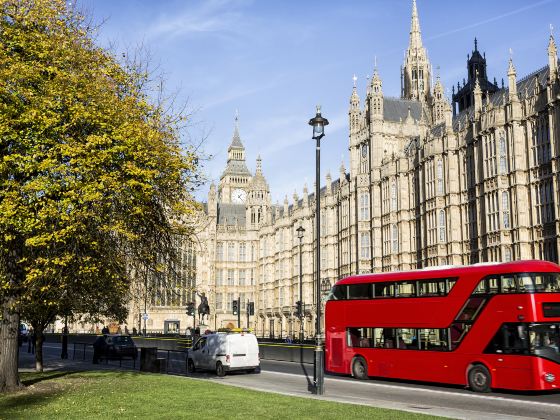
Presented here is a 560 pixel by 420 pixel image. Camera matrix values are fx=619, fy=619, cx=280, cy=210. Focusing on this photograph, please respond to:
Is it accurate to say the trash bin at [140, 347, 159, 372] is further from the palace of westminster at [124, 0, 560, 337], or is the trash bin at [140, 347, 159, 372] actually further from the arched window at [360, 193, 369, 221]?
the arched window at [360, 193, 369, 221]

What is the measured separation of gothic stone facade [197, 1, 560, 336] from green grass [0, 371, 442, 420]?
17.7 meters

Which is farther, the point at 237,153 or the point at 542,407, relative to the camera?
the point at 237,153

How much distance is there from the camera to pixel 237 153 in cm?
15712

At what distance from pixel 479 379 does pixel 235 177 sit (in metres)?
135

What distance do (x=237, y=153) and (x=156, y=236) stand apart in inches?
5368

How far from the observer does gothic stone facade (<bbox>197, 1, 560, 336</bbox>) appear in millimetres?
42969

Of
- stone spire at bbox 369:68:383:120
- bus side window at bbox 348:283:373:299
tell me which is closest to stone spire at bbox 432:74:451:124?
stone spire at bbox 369:68:383:120

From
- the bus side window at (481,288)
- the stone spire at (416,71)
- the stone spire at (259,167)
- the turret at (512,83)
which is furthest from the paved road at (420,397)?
the stone spire at (259,167)

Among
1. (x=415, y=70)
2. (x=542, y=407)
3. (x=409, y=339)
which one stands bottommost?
(x=542, y=407)

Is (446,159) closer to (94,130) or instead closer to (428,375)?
(428,375)

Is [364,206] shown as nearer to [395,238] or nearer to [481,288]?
[395,238]

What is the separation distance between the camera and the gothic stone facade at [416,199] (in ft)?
141

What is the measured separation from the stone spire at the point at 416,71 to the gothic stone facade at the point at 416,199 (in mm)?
159

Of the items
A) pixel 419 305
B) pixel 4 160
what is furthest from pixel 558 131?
pixel 4 160
